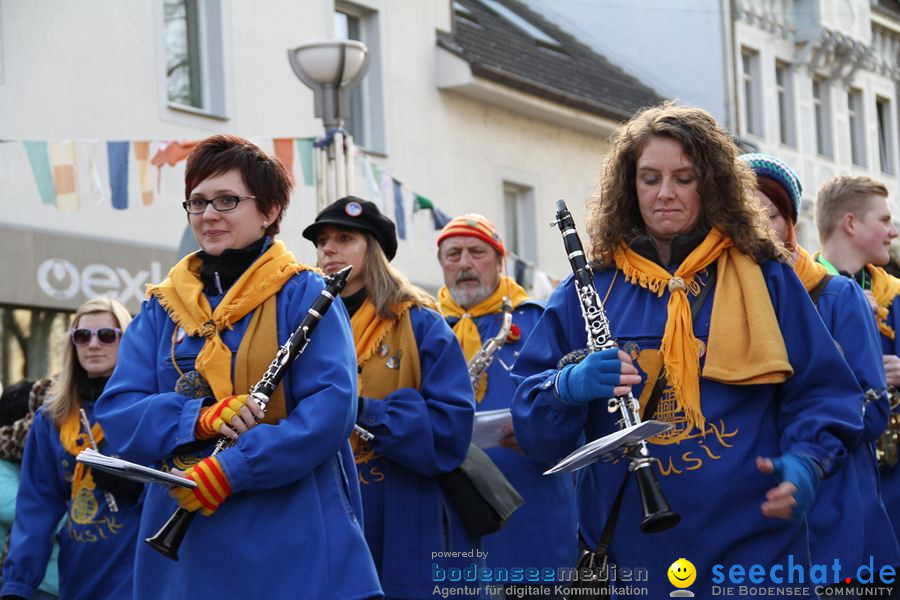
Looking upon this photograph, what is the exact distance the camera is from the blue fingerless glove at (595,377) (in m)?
4.64

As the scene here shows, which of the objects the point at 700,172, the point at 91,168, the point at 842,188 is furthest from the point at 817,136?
the point at 700,172

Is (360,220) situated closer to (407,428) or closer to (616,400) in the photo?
(407,428)

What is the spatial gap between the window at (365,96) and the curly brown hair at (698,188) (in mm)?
16512

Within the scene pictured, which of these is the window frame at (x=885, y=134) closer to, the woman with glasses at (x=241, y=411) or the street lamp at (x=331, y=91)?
the street lamp at (x=331, y=91)

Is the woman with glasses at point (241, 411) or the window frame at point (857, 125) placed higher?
the window frame at point (857, 125)

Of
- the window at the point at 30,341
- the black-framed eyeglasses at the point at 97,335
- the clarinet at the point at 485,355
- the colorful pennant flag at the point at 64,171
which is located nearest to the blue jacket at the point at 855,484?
the clarinet at the point at 485,355

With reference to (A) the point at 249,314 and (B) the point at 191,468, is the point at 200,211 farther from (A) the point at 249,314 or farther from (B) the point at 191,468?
(B) the point at 191,468

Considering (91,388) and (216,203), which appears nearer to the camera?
(216,203)

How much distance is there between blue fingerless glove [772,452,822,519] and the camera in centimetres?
457

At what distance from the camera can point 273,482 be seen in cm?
473

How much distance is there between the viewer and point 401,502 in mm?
6652

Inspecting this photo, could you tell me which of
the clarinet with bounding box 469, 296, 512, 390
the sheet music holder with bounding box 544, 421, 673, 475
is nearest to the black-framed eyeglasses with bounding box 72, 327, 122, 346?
the clarinet with bounding box 469, 296, 512, 390

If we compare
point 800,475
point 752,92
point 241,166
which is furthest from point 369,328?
point 752,92

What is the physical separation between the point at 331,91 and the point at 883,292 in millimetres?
6539
